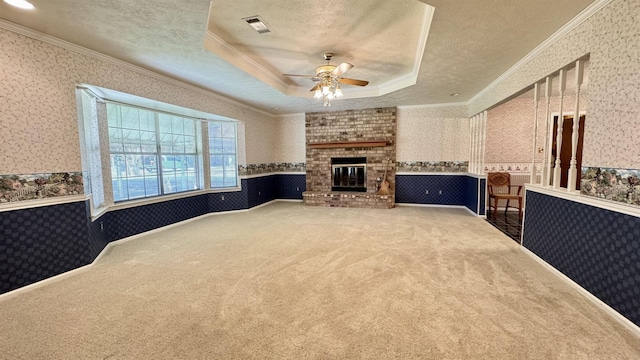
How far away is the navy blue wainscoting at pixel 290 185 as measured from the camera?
7659mm

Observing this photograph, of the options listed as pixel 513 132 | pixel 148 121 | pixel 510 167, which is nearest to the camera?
pixel 148 121

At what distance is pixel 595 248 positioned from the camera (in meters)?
2.28

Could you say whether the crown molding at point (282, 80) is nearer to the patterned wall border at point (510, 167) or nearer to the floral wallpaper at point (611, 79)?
the floral wallpaper at point (611, 79)

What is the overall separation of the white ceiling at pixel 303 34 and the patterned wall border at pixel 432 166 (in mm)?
2328

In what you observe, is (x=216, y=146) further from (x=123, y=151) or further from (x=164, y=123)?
(x=123, y=151)

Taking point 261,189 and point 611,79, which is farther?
point 261,189

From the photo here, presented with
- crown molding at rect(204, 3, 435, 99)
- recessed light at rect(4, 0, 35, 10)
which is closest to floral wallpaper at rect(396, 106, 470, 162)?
crown molding at rect(204, 3, 435, 99)

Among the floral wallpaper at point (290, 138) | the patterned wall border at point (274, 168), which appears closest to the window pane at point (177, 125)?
the patterned wall border at point (274, 168)

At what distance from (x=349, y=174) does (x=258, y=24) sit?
15.7 ft

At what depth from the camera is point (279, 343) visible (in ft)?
5.94

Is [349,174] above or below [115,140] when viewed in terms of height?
below

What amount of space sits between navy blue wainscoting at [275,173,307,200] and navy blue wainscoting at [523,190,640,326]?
5514mm

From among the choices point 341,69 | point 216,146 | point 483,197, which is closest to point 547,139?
point 483,197

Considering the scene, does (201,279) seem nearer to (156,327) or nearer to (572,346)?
(156,327)
